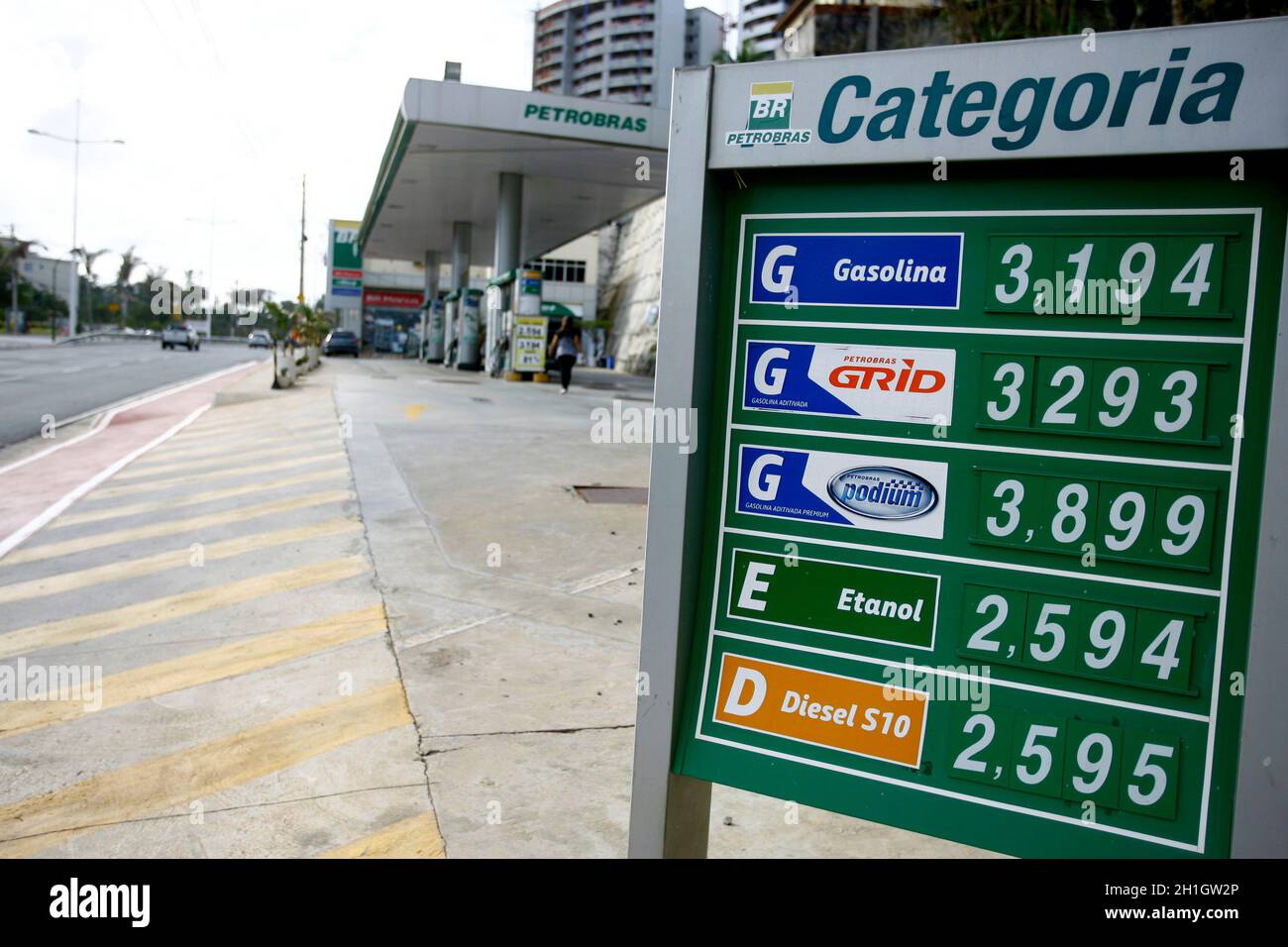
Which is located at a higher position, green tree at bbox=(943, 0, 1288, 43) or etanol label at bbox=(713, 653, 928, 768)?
green tree at bbox=(943, 0, 1288, 43)

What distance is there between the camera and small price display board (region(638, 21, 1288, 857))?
2.08m

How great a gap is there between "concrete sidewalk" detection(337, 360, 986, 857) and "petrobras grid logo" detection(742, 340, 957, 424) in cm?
167

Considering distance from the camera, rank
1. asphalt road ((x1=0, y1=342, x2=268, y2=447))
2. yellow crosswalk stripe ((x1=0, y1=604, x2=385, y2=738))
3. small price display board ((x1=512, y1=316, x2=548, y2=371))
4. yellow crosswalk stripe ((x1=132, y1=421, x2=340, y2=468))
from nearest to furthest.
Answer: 1. yellow crosswalk stripe ((x1=0, y1=604, x2=385, y2=738))
2. yellow crosswalk stripe ((x1=132, y1=421, x2=340, y2=468))
3. asphalt road ((x1=0, y1=342, x2=268, y2=447))
4. small price display board ((x1=512, y1=316, x2=548, y2=371))

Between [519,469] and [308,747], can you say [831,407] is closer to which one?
[308,747]

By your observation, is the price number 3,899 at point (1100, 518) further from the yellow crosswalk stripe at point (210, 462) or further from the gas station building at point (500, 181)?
the gas station building at point (500, 181)

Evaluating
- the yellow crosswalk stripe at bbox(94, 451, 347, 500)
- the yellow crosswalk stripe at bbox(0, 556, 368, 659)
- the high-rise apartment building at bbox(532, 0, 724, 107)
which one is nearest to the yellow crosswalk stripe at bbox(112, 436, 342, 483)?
the yellow crosswalk stripe at bbox(94, 451, 347, 500)

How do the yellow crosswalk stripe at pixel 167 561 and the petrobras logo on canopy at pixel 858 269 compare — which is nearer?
the petrobras logo on canopy at pixel 858 269

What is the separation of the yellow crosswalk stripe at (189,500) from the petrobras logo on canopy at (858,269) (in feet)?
24.3

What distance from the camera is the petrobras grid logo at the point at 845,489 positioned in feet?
7.57

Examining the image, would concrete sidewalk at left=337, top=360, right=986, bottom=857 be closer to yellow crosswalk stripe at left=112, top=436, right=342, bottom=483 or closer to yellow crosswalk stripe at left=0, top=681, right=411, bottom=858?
yellow crosswalk stripe at left=0, top=681, right=411, bottom=858

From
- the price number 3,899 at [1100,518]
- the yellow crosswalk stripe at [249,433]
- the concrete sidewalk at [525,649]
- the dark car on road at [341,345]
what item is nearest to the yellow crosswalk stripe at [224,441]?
the yellow crosswalk stripe at [249,433]

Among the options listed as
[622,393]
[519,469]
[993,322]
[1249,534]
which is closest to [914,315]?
[993,322]

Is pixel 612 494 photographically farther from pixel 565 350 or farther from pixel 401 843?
pixel 565 350
